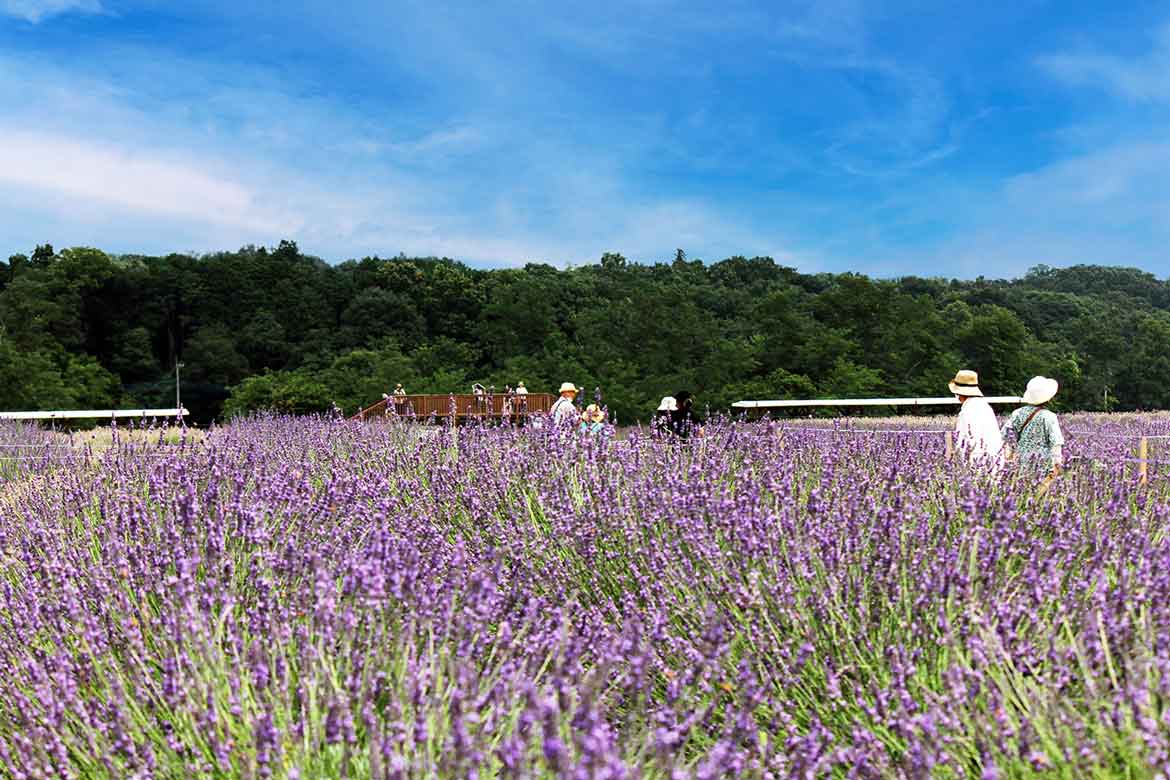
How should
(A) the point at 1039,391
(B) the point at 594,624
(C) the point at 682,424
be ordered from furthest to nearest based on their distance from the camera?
(C) the point at 682,424 < (A) the point at 1039,391 < (B) the point at 594,624

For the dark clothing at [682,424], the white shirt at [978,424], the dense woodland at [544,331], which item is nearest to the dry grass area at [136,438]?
the dark clothing at [682,424]

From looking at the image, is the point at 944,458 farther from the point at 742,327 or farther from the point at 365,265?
the point at 365,265

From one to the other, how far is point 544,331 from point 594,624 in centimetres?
3264

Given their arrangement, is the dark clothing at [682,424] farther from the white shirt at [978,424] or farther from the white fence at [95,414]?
the white fence at [95,414]

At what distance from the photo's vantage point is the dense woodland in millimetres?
26219

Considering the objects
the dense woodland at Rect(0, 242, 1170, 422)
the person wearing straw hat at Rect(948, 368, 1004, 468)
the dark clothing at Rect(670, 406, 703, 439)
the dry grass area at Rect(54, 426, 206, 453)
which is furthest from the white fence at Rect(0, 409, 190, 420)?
the dense woodland at Rect(0, 242, 1170, 422)

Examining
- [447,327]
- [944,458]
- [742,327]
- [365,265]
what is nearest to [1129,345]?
[742,327]

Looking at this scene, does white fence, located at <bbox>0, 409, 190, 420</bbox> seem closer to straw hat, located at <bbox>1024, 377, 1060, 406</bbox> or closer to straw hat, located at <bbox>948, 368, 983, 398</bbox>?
straw hat, located at <bbox>948, 368, 983, 398</bbox>

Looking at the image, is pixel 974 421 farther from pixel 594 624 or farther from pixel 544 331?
pixel 544 331

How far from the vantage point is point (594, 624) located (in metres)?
2.89

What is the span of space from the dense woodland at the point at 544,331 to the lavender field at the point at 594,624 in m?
18.9

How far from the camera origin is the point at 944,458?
4258 millimetres

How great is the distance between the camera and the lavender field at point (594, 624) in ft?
5.72

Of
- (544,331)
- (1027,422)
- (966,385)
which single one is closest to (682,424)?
(966,385)
